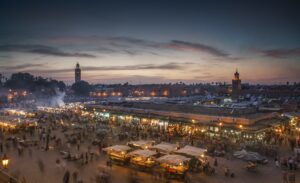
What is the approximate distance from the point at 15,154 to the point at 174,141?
1450cm

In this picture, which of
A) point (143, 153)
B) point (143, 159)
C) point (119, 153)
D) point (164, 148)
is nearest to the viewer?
point (143, 159)

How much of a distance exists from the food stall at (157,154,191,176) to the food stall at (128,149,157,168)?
51.2 inches

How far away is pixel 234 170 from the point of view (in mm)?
17406

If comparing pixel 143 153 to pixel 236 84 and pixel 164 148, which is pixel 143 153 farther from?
pixel 236 84

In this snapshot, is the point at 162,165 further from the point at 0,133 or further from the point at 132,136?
the point at 0,133

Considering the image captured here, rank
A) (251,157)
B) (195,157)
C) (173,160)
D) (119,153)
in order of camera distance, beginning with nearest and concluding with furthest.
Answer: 1. (173,160)
2. (195,157)
3. (251,157)
4. (119,153)

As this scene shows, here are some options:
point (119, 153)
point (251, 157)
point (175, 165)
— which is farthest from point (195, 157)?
point (119, 153)

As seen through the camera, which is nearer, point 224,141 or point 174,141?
point 224,141

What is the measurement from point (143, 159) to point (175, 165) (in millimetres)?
2658

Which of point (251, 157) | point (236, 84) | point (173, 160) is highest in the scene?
point (236, 84)

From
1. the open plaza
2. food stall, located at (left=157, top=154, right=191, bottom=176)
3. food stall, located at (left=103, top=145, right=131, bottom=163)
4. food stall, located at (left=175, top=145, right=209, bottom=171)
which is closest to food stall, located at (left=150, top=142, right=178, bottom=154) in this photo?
the open plaza

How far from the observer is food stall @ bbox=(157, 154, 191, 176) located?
15.8m

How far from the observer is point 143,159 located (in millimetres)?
17625

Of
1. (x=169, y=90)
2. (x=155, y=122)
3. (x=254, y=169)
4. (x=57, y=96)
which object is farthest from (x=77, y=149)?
(x=169, y=90)
